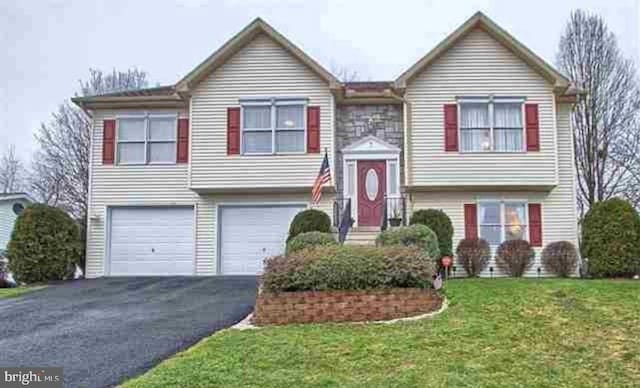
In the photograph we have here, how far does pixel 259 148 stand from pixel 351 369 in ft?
36.1

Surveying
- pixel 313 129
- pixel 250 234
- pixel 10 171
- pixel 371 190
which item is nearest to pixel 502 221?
pixel 371 190

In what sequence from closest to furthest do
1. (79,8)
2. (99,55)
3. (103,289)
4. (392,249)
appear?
(392,249), (103,289), (79,8), (99,55)

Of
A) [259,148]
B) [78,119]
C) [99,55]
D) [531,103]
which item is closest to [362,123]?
[259,148]

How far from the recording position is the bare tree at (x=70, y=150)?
94.9 feet

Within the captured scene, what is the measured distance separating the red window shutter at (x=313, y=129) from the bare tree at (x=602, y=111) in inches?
469

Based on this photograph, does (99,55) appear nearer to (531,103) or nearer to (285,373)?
(531,103)

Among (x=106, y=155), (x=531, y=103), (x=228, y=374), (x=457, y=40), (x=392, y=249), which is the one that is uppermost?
(x=457, y=40)

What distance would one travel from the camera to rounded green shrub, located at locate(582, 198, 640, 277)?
47.6 ft

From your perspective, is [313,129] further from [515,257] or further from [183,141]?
[515,257]

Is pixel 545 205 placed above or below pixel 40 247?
above

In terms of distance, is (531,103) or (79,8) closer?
(531,103)

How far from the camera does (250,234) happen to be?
17250 millimetres

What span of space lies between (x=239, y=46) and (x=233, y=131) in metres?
2.45

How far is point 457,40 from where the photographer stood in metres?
16.7
